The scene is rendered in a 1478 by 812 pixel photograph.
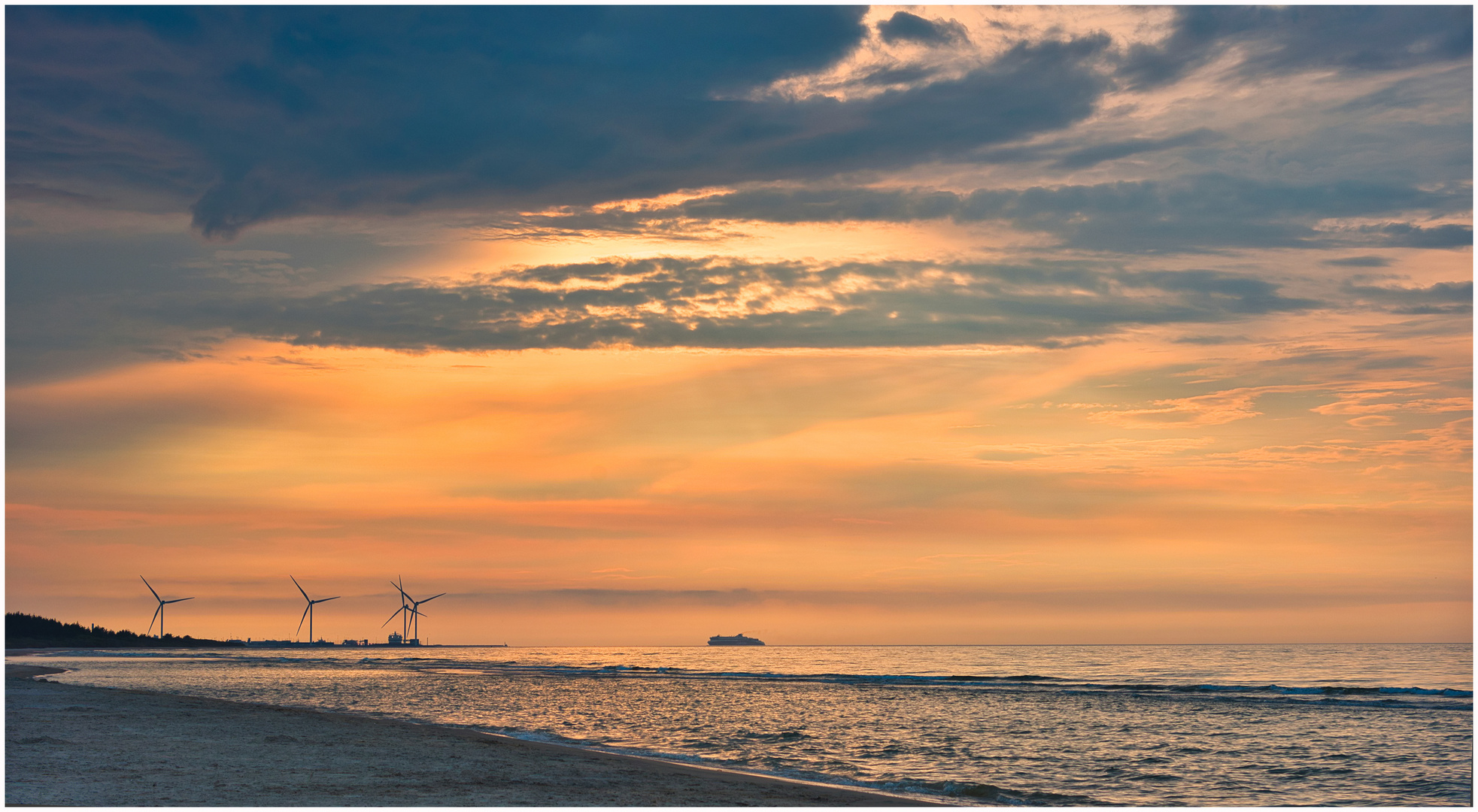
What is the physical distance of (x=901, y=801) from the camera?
84.2 feet

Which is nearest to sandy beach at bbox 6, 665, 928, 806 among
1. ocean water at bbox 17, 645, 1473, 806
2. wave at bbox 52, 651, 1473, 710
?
ocean water at bbox 17, 645, 1473, 806

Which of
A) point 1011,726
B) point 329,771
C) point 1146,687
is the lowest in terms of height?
point 1146,687

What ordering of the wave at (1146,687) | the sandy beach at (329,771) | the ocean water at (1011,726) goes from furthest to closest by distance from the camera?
the wave at (1146,687)
the ocean water at (1011,726)
the sandy beach at (329,771)

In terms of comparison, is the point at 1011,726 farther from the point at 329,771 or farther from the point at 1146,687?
the point at 1146,687

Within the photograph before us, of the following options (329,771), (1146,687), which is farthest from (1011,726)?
(1146,687)

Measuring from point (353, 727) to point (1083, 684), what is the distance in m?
61.3

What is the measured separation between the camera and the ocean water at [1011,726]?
29875 millimetres

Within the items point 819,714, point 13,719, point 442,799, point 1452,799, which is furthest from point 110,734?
point 1452,799

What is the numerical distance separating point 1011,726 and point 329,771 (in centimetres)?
3207

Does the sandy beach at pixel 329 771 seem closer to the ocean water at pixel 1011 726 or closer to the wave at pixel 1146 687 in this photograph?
the ocean water at pixel 1011 726

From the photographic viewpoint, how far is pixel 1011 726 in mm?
47125

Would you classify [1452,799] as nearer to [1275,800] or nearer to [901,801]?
[1275,800]

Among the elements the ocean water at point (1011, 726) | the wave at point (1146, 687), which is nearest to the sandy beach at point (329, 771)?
the ocean water at point (1011, 726)

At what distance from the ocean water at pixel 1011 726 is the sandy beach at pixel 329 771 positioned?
4071mm
